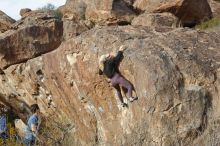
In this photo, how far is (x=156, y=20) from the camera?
Answer: 2084cm

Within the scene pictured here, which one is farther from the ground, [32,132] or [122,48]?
[122,48]

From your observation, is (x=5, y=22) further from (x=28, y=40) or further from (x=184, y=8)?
(x=184, y=8)

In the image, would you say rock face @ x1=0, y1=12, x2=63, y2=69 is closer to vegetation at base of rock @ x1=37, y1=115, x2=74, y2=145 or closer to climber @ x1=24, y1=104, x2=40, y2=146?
vegetation at base of rock @ x1=37, y1=115, x2=74, y2=145

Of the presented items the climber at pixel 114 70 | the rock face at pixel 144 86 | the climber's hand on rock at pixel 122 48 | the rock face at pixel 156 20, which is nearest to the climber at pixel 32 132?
the rock face at pixel 144 86

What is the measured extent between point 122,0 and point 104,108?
→ 1254cm

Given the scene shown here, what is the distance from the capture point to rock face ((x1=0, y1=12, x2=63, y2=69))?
19.0 m

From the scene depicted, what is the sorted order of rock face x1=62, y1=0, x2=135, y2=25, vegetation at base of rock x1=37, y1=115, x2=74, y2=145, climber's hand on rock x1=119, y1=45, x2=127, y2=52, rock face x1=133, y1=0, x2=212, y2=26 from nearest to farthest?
1. vegetation at base of rock x1=37, y1=115, x2=74, y2=145
2. climber's hand on rock x1=119, y1=45, x2=127, y2=52
3. rock face x1=62, y1=0, x2=135, y2=25
4. rock face x1=133, y1=0, x2=212, y2=26

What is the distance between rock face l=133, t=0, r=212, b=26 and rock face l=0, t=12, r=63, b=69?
5.11 metres

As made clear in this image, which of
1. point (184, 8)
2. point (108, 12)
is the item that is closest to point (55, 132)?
point (108, 12)

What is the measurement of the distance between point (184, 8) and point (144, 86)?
13.2m

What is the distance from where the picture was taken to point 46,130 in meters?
13.2

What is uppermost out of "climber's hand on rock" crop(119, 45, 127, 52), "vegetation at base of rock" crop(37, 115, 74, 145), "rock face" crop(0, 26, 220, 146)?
"climber's hand on rock" crop(119, 45, 127, 52)

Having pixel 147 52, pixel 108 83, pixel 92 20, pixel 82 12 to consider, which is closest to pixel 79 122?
pixel 108 83

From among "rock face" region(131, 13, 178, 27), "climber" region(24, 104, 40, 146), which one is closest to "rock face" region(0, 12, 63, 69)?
"rock face" region(131, 13, 178, 27)
